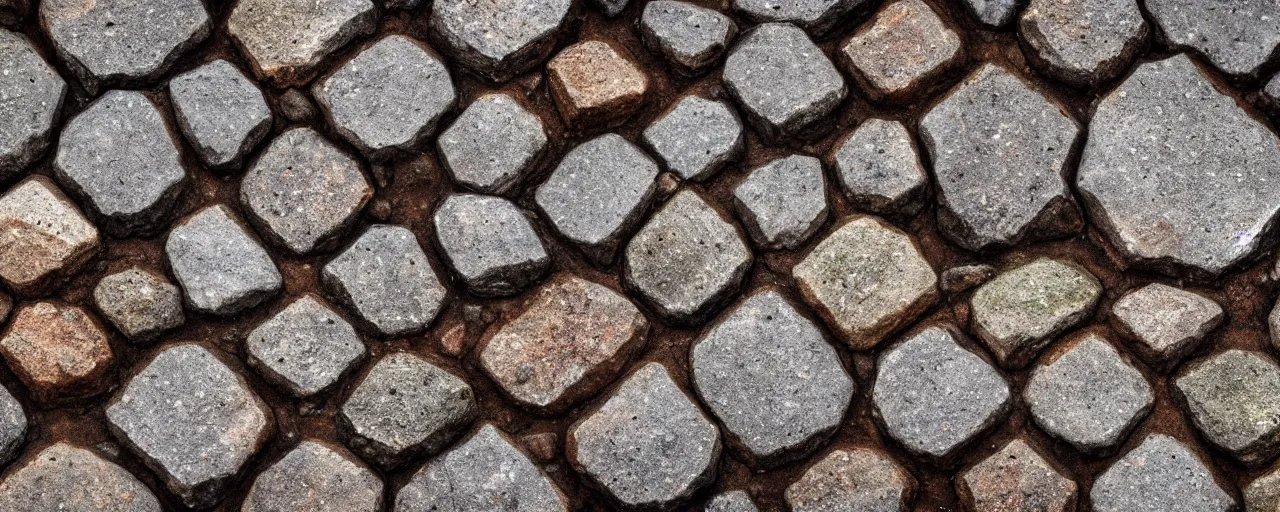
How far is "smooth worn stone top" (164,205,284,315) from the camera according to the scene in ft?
5.92

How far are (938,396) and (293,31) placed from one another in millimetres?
1222

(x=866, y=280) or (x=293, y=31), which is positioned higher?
(x=293, y=31)

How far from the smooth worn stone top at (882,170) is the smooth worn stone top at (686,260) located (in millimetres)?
211

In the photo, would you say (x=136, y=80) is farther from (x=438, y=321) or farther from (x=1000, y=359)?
(x=1000, y=359)

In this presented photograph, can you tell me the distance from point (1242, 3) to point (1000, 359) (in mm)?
719

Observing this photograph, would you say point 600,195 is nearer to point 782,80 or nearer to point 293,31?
point 782,80

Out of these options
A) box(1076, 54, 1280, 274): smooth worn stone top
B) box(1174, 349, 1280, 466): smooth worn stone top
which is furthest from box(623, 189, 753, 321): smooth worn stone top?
box(1174, 349, 1280, 466): smooth worn stone top

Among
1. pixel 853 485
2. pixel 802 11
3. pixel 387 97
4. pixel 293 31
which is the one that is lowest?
pixel 853 485

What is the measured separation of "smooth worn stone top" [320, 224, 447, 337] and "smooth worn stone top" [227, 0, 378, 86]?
317 millimetres

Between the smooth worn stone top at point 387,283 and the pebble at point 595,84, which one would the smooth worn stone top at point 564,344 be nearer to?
the smooth worn stone top at point 387,283

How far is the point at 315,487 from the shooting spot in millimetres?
1780

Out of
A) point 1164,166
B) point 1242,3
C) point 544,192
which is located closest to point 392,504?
point 544,192

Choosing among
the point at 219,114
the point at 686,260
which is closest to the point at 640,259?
the point at 686,260

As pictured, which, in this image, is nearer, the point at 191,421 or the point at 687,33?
the point at 191,421
